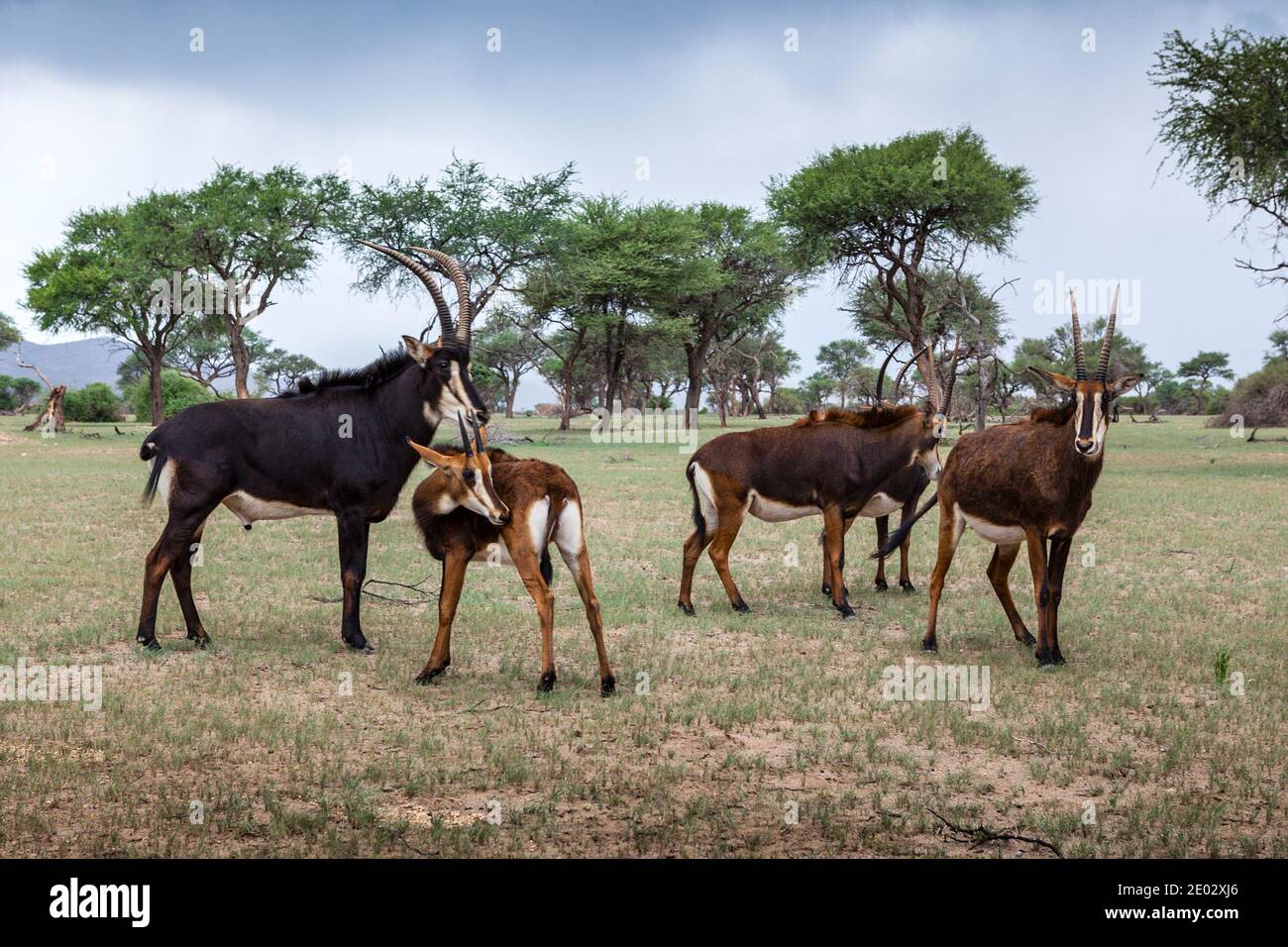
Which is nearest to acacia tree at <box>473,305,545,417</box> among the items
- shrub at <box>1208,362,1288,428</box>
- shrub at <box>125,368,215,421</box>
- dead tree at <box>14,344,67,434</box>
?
shrub at <box>125,368,215,421</box>

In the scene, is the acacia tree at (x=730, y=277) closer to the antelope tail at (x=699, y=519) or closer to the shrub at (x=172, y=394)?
the shrub at (x=172, y=394)

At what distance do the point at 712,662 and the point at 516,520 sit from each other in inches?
86.1

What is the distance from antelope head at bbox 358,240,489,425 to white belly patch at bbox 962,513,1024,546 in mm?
4161

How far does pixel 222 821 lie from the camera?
5.02 meters

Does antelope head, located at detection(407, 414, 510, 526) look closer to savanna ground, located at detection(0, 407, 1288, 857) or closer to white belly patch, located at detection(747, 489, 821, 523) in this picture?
savanna ground, located at detection(0, 407, 1288, 857)

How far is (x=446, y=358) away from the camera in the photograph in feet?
27.6

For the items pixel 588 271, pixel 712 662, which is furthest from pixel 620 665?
pixel 588 271

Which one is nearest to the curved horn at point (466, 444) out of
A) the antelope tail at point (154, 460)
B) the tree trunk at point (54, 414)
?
the antelope tail at point (154, 460)

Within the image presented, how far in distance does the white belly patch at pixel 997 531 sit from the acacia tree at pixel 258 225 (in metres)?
39.1

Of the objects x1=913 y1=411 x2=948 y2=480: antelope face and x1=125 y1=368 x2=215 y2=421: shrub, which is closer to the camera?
x1=913 y1=411 x2=948 y2=480: antelope face

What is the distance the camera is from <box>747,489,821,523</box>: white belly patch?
1029cm

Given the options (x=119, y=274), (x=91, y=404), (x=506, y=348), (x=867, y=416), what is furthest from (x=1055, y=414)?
(x=506, y=348)

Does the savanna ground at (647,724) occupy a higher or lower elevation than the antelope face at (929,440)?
lower

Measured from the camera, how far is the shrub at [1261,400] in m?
49.5
